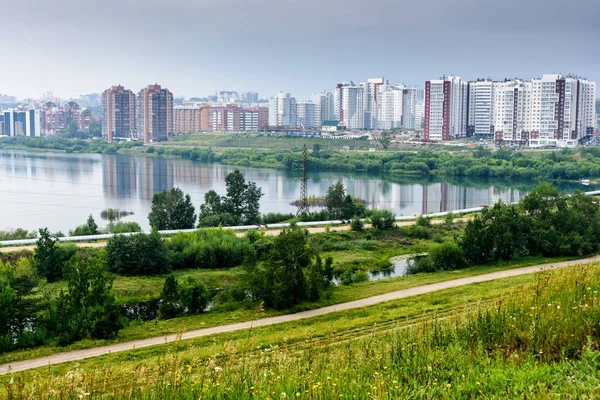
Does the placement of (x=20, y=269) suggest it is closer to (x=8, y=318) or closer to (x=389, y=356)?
(x=8, y=318)

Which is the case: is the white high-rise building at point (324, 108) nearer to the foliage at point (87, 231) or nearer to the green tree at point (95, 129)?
the green tree at point (95, 129)

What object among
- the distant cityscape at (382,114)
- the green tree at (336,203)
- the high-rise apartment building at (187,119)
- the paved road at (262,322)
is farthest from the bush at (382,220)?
the high-rise apartment building at (187,119)

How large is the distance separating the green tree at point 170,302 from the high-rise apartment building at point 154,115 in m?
29.0

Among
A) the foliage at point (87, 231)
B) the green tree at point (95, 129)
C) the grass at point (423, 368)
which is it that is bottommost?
the foliage at point (87, 231)

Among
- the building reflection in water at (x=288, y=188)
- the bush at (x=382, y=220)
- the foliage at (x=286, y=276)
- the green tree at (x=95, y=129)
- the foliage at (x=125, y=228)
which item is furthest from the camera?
the green tree at (x=95, y=129)

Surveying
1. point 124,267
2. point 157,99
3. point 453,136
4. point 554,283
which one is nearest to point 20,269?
point 124,267

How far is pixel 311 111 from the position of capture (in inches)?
1763

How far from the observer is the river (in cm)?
1358

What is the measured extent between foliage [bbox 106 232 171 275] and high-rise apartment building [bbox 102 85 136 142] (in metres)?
29.2

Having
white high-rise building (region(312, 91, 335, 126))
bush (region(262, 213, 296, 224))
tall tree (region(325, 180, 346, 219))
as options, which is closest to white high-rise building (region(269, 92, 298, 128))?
white high-rise building (region(312, 91, 335, 126))

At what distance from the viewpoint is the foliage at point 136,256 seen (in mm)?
7574

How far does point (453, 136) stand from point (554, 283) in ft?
87.5

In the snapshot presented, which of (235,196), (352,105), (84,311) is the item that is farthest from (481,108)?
(84,311)

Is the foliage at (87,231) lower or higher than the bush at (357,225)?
lower
